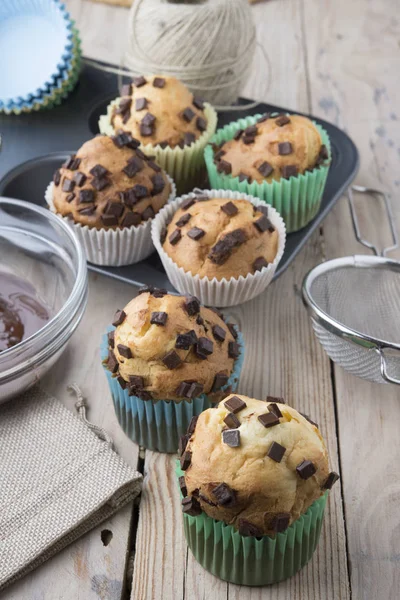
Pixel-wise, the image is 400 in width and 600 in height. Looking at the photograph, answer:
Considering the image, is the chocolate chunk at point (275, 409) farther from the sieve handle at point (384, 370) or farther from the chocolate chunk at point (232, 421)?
the sieve handle at point (384, 370)

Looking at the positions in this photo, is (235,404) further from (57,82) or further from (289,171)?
(57,82)

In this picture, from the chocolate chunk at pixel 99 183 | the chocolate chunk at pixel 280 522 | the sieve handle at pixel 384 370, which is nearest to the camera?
the chocolate chunk at pixel 280 522

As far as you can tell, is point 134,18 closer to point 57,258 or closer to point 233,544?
point 57,258

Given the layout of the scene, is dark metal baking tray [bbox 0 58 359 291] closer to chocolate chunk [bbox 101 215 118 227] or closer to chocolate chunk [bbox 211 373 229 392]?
chocolate chunk [bbox 101 215 118 227]

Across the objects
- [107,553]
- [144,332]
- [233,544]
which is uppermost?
[144,332]

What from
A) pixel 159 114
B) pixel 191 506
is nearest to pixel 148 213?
pixel 159 114

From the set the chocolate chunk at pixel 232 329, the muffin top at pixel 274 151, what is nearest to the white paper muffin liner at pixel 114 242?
the muffin top at pixel 274 151

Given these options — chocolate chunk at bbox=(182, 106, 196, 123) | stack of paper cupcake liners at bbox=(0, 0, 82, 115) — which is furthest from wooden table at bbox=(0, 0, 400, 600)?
stack of paper cupcake liners at bbox=(0, 0, 82, 115)

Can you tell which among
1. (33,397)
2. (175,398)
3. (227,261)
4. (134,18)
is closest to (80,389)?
(33,397)
